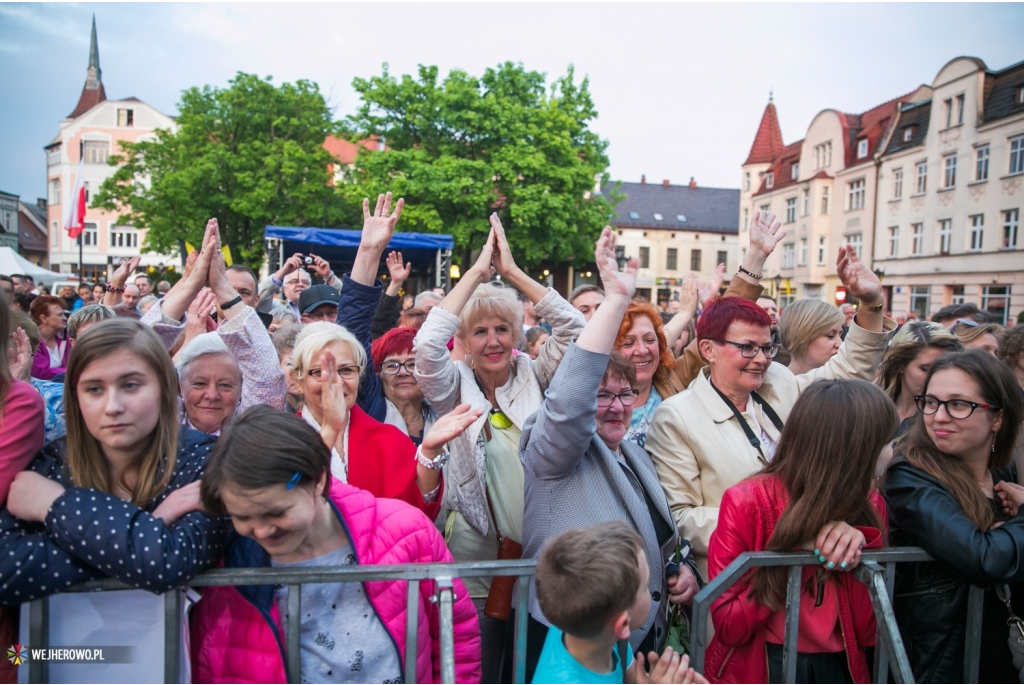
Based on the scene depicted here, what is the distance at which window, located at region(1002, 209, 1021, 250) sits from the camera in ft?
87.8

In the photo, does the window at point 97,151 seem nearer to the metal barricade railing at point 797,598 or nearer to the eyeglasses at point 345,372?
the eyeglasses at point 345,372

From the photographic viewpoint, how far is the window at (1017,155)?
26375 millimetres

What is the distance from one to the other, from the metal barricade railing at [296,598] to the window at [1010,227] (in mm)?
32001

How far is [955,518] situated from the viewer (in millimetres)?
2051

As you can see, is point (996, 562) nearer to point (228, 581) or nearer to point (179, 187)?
point (228, 581)

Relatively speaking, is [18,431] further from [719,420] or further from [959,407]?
[959,407]

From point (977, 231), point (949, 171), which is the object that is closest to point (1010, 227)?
point (977, 231)

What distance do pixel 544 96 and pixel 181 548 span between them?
28915 mm

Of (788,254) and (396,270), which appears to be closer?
(396,270)

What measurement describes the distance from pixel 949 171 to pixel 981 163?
1841mm

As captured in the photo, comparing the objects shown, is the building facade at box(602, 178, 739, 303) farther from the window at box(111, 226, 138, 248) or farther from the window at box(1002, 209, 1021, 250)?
the window at box(111, 226, 138, 248)

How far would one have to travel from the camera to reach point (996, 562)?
1.99 metres

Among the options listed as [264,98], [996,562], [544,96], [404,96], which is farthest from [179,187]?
[996,562]

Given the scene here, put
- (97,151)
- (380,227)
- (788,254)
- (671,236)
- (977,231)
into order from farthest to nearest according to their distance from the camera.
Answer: (671,236)
(97,151)
(788,254)
(977,231)
(380,227)
